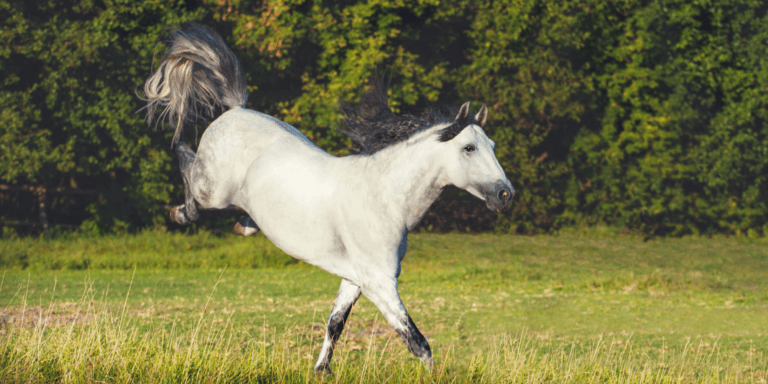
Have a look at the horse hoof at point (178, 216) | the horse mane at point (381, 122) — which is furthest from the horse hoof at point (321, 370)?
the horse mane at point (381, 122)

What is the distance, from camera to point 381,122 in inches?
184

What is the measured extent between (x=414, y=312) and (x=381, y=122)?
6.19 meters

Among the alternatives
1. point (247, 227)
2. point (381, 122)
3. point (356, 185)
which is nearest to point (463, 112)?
point (381, 122)

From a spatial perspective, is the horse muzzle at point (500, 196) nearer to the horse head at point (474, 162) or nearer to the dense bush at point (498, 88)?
the horse head at point (474, 162)

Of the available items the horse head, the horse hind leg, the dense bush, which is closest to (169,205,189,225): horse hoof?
the horse hind leg

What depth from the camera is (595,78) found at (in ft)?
63.9

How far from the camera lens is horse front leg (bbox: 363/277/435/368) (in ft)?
14.1

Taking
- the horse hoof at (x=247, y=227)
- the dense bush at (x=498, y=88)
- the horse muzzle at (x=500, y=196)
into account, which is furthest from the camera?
the dense bush at (x=498, y=88)

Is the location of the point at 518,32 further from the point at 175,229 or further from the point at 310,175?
the point at 310,175

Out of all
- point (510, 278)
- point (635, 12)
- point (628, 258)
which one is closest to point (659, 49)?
point (635, 12)

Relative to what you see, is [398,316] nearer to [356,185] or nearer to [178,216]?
[356,185]

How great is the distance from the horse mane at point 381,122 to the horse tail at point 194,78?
1045 mm

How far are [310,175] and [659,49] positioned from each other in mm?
17651

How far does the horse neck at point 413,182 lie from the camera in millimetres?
4324
